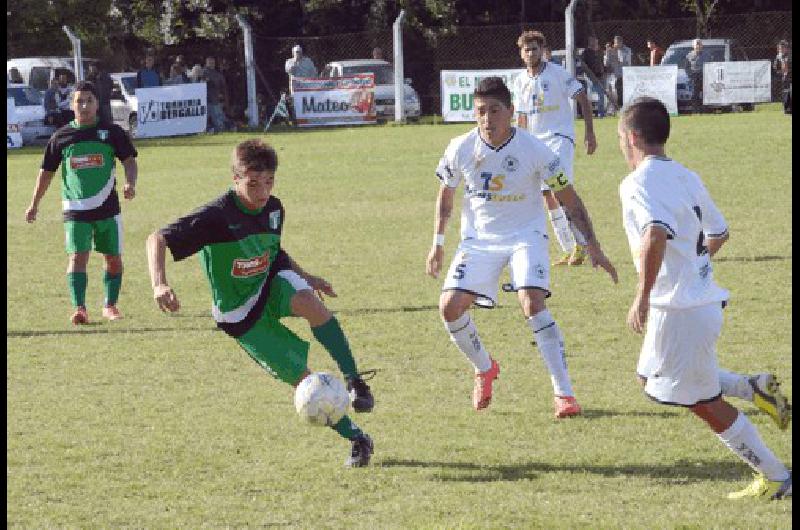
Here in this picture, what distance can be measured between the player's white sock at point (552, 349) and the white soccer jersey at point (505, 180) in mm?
466

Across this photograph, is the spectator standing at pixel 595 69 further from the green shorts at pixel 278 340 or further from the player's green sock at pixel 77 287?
the green shorts at pixel 278 340

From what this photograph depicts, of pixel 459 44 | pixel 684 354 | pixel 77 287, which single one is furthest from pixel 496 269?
pixel 459 44

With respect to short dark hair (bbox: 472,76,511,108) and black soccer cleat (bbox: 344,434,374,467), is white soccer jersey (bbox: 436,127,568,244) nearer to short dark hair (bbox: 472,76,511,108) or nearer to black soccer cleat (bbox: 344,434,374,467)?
short dark hair (bbox: 472,76,511,108)

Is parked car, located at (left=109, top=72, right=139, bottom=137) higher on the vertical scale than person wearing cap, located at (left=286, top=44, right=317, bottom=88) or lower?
lower

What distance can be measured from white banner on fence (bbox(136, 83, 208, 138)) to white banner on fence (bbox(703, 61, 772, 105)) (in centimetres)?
1112

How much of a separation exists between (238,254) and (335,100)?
85.3ft

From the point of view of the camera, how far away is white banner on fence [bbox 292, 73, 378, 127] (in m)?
32.3

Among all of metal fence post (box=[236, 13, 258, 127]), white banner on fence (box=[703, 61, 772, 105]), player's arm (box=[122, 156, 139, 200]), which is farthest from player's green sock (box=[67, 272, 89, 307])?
metal fence post (box=[236, 13, 258, 127])

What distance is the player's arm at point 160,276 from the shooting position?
6.15 meters

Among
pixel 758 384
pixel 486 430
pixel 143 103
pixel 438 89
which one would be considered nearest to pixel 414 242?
pixel 486 430

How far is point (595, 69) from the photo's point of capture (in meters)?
31.5

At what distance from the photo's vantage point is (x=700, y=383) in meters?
5.86

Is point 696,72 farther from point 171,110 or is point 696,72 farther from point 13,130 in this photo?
point 13,130

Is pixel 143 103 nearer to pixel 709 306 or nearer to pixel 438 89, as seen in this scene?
pixel 438 89
